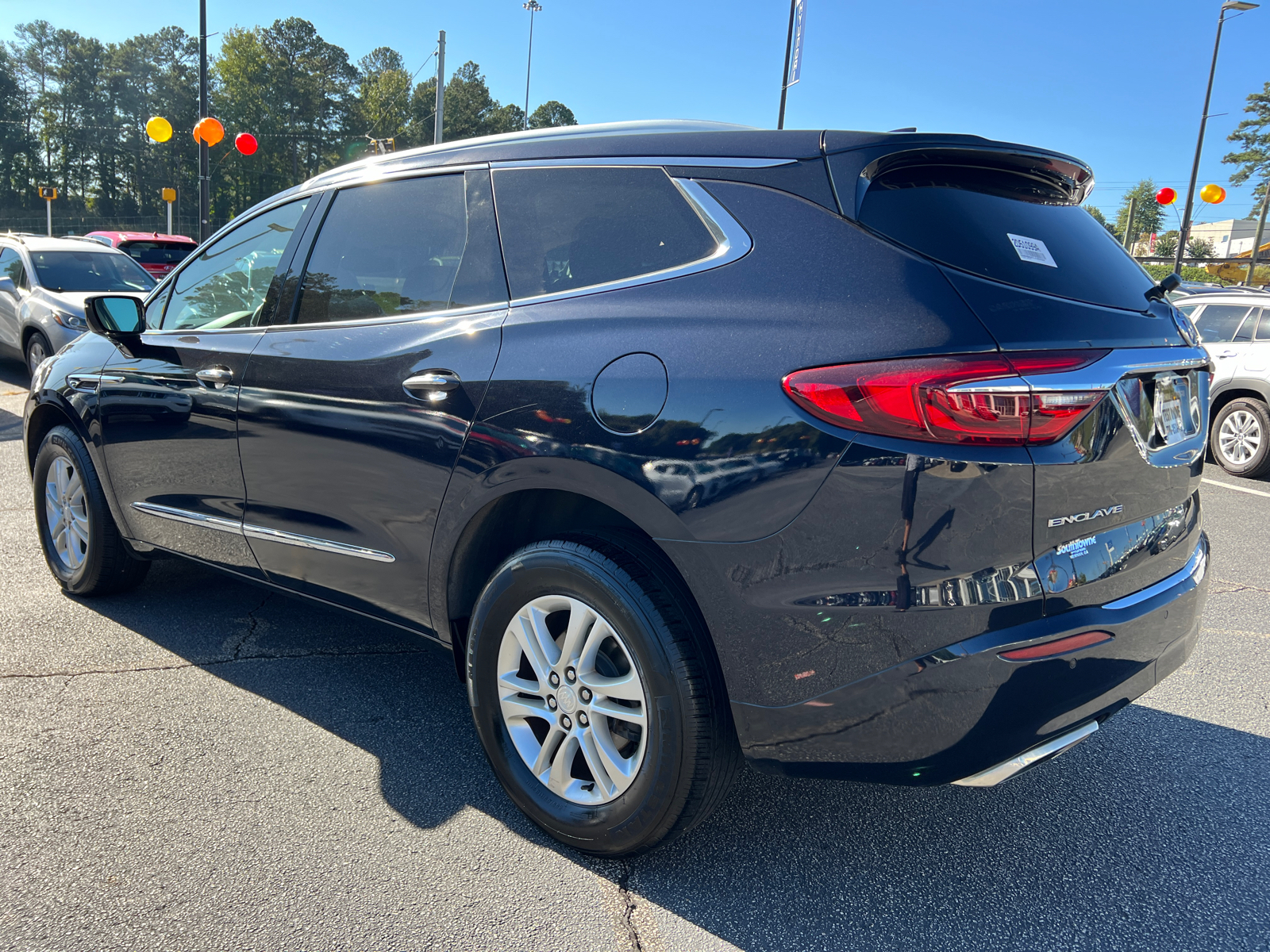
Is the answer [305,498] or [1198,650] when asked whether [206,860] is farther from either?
[1198,650]

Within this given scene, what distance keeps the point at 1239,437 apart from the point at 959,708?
334 inches

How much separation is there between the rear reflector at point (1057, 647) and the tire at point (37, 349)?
35.0 ft

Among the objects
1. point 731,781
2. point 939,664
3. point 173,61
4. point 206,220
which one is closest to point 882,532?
point 939,664

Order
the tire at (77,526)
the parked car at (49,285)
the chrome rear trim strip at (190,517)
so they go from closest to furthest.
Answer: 1. the chrome rear trim strip at (190,517)
2. the tire at (77,526)
3. the parked car at (49,285)

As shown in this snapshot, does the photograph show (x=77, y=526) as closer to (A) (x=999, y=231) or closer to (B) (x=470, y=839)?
(B) (x=470, y=839)

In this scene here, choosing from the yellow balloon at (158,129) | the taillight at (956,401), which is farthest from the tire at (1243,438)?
the yellow balloon at (158,129)

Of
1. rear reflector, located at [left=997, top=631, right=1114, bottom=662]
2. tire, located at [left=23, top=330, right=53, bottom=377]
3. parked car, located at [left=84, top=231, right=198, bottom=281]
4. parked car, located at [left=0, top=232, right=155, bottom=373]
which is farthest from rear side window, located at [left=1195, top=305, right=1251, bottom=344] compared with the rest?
parked car, located at [left=84, top=231, right=198, bottom=281]

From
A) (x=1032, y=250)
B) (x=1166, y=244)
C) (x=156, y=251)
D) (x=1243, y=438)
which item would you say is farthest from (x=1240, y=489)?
(x=1166, y=244)

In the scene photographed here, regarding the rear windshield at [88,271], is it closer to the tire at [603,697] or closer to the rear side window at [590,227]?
the rear side window at [590,227]

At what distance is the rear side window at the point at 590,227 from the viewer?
2254mm

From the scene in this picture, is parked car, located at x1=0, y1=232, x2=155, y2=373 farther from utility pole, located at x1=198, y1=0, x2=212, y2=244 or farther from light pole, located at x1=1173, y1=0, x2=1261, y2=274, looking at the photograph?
light pole, located at x1=1173, y1=0, x2=1261, y2=274

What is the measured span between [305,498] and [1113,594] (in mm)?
2298

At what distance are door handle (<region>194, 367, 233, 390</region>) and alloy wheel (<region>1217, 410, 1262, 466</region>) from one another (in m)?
8.86

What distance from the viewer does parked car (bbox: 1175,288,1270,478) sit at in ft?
27.8
